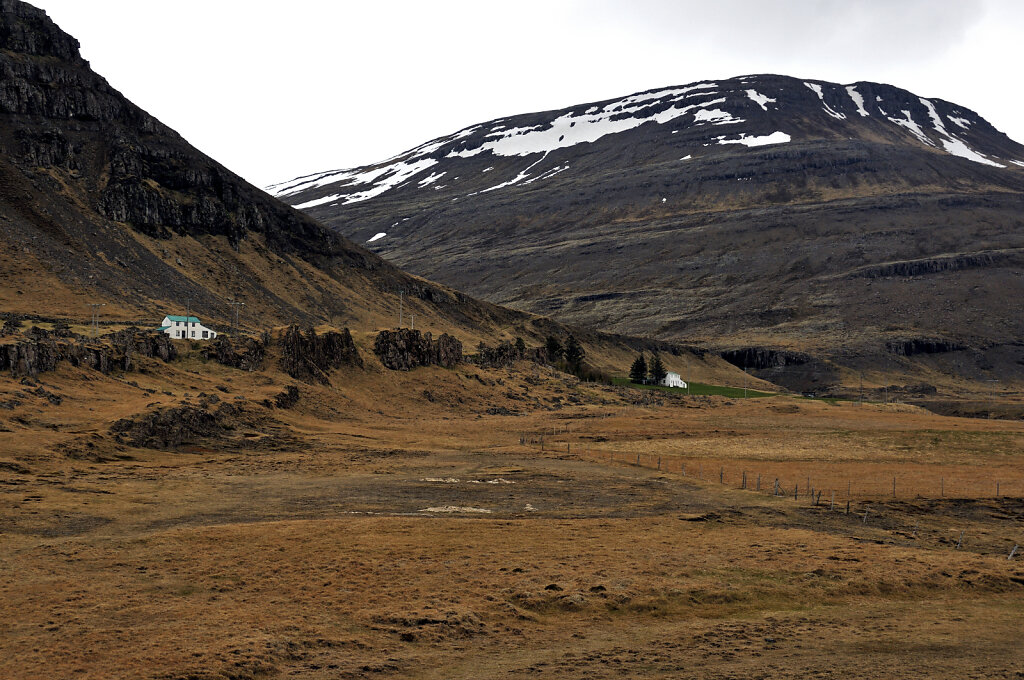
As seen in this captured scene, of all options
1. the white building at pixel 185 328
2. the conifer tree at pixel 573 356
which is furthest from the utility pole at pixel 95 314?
the conifer tree at pixel 573 356

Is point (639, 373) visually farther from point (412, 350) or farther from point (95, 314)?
point (95, 314)

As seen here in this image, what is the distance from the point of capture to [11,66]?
332 feet

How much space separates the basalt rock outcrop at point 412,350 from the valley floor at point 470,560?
1143 inches

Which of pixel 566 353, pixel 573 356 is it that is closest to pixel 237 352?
pixel 573 356

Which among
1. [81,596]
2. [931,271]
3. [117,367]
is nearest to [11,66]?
[117,367]

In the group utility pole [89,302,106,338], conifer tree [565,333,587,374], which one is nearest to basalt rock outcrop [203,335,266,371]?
utility pole [89,302,106,338]

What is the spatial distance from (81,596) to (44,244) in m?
75.7

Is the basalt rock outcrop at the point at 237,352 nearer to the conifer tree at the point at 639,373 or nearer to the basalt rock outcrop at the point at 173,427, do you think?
the basalt rock outcrop at the point at 173,427

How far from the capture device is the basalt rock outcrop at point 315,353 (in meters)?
71.1

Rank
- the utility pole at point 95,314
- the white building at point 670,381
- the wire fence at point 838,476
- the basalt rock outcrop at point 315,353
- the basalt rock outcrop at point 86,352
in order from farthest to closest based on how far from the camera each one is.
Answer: the white building at point 670,381 → the basalt rock outcrop at point 315,353 → the utility pole at point 95,314 → the basalt rock outcrop at point 86,352 → the wire fence at point 838,476

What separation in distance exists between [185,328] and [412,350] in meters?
22.0

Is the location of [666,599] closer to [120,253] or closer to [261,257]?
[120,253]

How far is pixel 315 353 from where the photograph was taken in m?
74.6

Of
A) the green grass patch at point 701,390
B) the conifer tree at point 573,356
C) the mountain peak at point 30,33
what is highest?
the mountain peak at point 30,33
